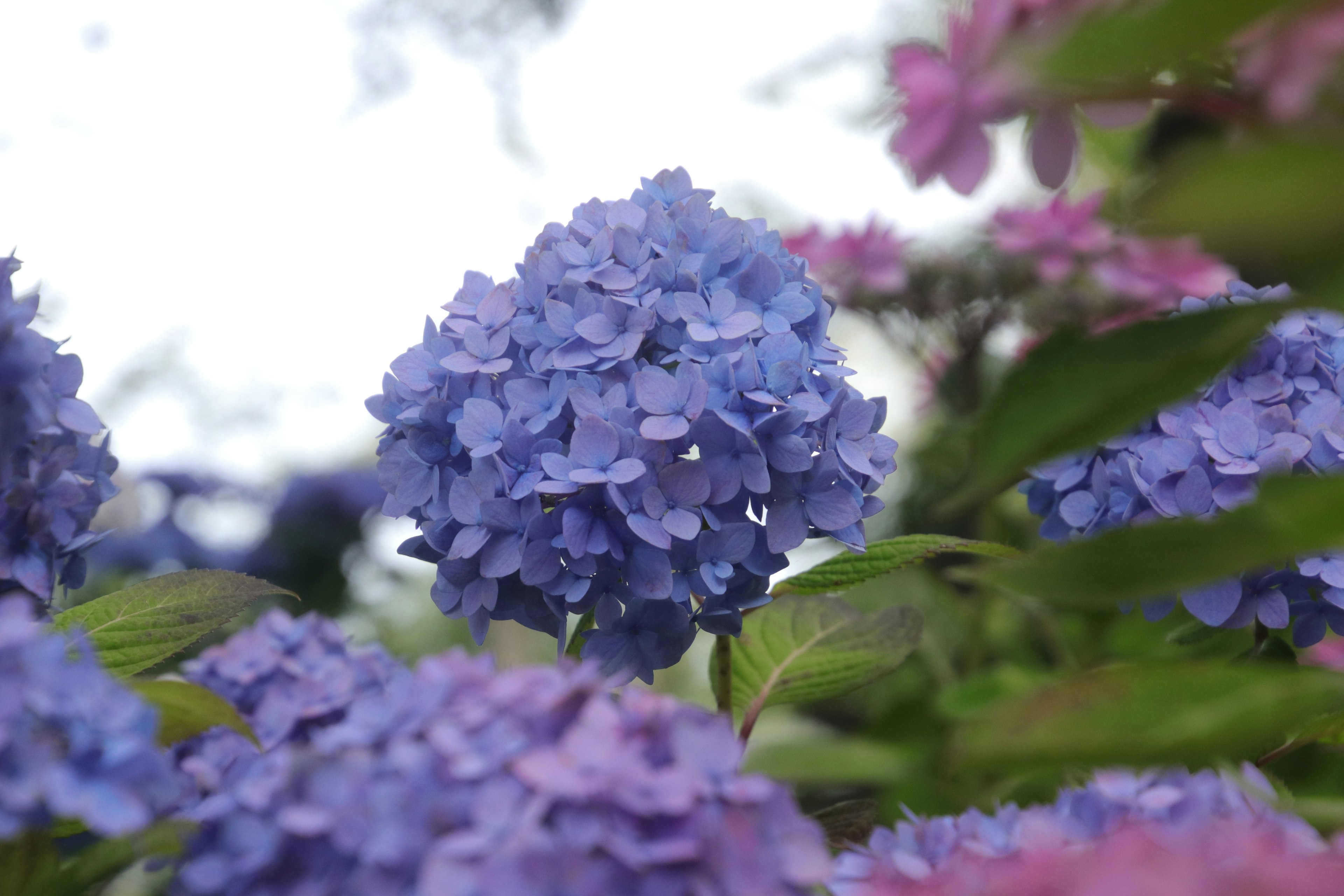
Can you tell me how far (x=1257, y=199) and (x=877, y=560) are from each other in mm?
365

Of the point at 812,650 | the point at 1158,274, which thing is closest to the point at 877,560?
the point at 812,650

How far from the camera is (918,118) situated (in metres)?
0.44

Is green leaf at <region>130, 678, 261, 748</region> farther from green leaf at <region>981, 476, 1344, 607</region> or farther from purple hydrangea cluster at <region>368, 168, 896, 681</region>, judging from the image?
green leaf at <region>981, 476, 1344, 607</region>

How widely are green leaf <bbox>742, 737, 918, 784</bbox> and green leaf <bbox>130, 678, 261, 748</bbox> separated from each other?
0.24 m

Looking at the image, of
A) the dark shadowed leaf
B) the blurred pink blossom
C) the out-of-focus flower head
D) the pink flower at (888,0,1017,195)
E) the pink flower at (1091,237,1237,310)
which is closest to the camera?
the blurred pink blossom

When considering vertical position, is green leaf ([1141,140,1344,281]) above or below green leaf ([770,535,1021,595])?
above

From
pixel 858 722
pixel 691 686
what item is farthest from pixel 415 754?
pixel 691 686

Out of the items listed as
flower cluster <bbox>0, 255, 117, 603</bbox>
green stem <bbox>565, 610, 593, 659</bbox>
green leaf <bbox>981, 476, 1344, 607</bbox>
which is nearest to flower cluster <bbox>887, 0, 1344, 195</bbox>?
green leaf <bbox>981, 476, 1344, 607</bbox>

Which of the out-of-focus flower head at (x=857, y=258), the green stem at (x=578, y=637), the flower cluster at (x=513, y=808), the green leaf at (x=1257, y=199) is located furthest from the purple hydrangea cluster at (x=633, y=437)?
the out-of-focus flower head at (x=857, y=258)

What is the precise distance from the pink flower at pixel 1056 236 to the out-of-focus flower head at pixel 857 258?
0.44 feet

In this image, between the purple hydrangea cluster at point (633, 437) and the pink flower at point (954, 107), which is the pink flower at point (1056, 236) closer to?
the purple hydrangea cluster at point (633, 437)

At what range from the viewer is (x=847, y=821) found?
2.15 feet

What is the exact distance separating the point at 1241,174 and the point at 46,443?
24.0 inches

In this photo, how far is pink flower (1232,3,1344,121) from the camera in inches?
12.4
